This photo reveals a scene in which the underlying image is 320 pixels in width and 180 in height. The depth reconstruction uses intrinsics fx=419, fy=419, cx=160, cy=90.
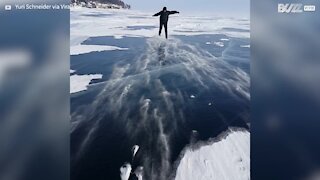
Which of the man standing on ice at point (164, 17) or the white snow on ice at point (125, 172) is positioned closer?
the white snow on ice at point (125, 172)

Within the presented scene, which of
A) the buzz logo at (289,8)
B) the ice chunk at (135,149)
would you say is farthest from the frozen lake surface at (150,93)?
the buzz logo at (289,8)

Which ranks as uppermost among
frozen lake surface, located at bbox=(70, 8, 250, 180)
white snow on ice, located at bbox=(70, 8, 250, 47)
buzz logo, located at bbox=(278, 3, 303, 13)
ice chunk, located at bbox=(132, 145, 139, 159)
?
buzz logo, located at bbox=(278, 3, 303, 13)

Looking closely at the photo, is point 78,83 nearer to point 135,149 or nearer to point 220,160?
point 135,149

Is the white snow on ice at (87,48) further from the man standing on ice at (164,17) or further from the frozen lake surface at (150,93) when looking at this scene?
the man standing on ice at (164,17)

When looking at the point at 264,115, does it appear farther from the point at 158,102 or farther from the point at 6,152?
the point at 6,152

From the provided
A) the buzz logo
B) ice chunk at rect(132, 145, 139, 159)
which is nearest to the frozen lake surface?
ice chunk at rect(132, 145, 139, 159)

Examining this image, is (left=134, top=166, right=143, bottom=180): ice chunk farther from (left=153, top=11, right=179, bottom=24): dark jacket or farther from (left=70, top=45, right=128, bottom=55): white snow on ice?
(left=153, top=11, right=179, bottom=24): dark jacket

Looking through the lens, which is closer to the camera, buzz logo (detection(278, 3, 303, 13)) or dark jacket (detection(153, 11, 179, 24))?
buzz logo (detection(278, 3, 303, 13))

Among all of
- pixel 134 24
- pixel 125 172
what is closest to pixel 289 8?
pixel 134 24

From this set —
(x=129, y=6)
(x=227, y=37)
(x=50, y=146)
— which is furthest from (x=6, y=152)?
(x=227, y=37)

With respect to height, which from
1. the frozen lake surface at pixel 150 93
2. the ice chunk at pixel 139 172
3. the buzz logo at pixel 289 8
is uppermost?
the buzz logo at pixel 289 8
